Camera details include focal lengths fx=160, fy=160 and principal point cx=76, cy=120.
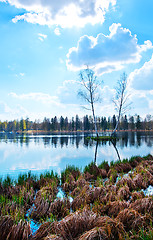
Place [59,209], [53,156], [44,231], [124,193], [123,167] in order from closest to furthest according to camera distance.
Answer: [44,231]
[59,209]
[124,193]
[123,167]
[53,156]

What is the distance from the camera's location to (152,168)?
8.10 metres

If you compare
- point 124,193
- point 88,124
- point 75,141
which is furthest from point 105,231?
point 88,124

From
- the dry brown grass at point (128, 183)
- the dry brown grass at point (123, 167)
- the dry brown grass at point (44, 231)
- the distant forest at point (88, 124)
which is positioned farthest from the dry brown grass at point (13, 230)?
the distant forest at point (88, 124)

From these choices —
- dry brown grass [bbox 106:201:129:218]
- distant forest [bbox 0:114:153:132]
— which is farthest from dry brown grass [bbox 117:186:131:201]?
distant forest [bbox 0:114:153:132]

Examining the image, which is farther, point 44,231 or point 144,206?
point 144,206

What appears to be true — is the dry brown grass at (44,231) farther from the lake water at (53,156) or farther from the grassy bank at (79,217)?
the lake water at (53,156)

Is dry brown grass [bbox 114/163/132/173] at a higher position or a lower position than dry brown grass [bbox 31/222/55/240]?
lower

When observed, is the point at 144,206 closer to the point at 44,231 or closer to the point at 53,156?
→ the point at 44,231

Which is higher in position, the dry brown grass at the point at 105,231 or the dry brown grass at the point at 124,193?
the dry brown grass at the point at 105,231

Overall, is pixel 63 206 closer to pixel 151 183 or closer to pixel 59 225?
pixel 59 225

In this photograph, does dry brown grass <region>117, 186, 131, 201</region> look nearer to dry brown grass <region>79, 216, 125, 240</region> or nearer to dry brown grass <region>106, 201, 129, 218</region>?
dry brown grass <region>106, 201, 129, 218</region>

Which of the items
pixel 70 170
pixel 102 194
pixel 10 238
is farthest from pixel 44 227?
pixel 70 170

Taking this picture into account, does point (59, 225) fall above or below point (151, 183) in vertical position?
above

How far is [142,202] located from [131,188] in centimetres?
196
